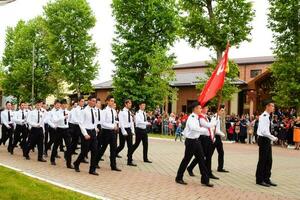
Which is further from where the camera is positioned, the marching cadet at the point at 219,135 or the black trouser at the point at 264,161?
the marching cadet at the point at 219,135

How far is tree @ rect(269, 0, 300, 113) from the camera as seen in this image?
94.5 ft

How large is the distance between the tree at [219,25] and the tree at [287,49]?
5.77ft

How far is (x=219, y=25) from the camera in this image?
29.9 m

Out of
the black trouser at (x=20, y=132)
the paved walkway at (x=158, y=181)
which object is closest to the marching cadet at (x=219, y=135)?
the paved walkway at (x=158, y=181)

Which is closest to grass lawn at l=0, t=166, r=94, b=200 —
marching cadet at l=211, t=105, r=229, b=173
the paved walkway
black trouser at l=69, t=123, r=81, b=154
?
the paved walkway

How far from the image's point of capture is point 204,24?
97.6 ft

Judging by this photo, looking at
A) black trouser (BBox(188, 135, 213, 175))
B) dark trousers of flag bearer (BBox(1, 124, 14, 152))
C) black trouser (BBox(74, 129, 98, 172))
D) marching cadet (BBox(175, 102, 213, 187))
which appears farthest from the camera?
dark trousers of flag bearer (BBox(1, 124, 14, 152))

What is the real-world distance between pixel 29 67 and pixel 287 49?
3462 centimetres

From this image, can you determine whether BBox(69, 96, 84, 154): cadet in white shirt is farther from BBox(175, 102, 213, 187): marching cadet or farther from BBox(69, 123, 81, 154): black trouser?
BBox(175, 102, 213, 187): marching cadet

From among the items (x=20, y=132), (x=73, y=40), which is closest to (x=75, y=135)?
(x=20, y=132)

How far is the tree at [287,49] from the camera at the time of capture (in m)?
28.8

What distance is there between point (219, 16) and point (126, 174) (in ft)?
66.2

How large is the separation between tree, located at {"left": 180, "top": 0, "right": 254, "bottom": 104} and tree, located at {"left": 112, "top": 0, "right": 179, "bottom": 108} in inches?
365

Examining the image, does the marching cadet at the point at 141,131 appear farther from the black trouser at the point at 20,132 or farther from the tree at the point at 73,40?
the tree at the point at 73,40
